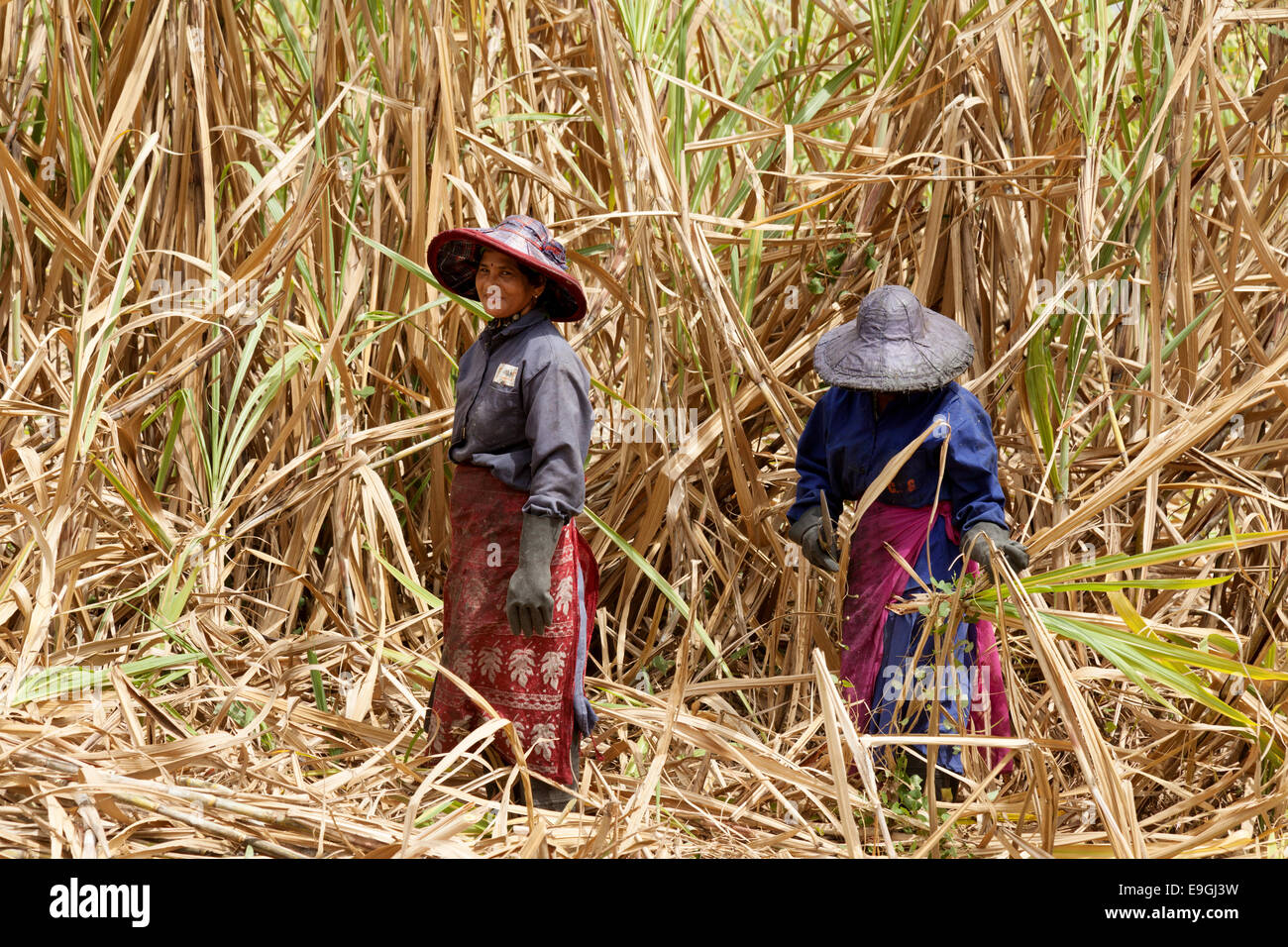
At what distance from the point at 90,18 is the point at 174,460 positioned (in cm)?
106

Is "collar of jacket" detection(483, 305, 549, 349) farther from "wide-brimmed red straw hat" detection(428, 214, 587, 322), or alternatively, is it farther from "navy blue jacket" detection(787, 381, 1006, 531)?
"navy blue jacket" detection(787, 381, 1006, 531)

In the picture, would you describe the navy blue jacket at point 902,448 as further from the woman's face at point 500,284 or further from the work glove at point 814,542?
the woman's face at point 500,284

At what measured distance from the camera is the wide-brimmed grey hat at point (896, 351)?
219cm

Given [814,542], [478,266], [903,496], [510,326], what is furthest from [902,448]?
[478,266]

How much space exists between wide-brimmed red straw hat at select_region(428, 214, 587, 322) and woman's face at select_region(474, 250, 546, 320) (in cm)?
3

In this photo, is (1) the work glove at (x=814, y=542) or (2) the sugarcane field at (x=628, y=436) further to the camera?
(1) the work glove at (x=814, y=542)

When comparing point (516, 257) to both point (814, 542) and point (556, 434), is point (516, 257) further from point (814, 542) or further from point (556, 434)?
point (814, 542)

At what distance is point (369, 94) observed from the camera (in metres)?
Answer: 2.60

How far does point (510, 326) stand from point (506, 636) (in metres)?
0.57

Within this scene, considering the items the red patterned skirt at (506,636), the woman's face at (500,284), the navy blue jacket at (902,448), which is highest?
the woman's face at (500,284)

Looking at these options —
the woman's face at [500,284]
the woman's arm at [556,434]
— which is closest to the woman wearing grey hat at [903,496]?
the woman's arm at [556,434]

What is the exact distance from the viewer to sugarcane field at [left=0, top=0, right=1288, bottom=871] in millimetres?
2086

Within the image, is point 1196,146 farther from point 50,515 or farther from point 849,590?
point 50,515

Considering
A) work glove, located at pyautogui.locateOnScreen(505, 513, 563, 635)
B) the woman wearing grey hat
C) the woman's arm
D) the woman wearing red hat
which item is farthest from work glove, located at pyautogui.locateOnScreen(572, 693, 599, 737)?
the woman wearing grey hat
